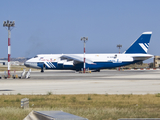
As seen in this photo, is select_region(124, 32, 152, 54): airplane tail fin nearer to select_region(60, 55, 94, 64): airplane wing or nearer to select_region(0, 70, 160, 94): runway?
select_region(60, 55, 94, 64): airplane wing

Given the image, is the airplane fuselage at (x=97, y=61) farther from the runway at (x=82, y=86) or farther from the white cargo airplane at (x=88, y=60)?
the runway at (x=82, y=86)

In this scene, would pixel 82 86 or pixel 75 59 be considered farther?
pixel 75 59

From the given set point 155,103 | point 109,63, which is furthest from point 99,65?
point 155,103

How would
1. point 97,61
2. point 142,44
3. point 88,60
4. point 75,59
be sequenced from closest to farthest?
point 75,59, point 97,61, point 88,60, point 142,44

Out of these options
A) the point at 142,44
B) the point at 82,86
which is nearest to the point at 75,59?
the point at 142,44

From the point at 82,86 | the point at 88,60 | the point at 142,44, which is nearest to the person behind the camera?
the point at 82,86

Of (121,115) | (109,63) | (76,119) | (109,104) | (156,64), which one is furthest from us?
(156,64)

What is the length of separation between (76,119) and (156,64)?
152650 millimetres

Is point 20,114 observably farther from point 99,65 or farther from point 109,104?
point 99,65

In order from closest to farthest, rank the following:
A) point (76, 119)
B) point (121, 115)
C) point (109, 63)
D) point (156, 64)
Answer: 1. point (76, 119)
2. point (121, 115)
3. point (109, 63)
4. point (156, 64)

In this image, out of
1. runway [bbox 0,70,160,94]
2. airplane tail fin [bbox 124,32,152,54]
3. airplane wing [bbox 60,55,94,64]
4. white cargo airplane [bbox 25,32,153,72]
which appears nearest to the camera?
runway [bbox 0,70,160,94]

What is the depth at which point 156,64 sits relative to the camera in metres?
153

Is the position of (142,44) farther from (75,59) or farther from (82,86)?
(82,86)

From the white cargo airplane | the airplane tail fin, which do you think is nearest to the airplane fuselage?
the white cargo airplane
